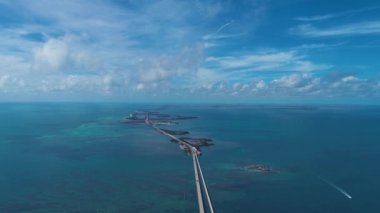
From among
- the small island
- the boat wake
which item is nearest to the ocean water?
the boat wake

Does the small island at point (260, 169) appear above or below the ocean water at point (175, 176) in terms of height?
above

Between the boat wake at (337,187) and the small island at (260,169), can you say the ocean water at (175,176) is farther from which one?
the small island at (260,169)

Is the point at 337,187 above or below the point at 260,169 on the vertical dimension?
below

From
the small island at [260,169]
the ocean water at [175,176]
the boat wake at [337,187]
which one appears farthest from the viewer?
the small island at [260,169]

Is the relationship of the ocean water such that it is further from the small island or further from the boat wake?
the small island

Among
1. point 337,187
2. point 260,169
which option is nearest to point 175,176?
point 260,169

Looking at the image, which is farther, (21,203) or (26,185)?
(26,185)

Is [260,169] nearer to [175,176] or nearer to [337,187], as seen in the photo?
[337,187]

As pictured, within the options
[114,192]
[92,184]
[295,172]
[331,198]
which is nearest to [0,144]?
[92,184]

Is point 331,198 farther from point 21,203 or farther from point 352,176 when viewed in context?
point 21,203

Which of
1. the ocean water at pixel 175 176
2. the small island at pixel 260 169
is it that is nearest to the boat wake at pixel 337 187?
the ocean water at pixel 175 176

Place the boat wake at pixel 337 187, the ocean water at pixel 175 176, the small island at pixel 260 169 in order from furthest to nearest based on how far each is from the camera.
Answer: the small island at pixel 260 169
the boat wake at pixel 337 187
the ocean water at pixel 175 176
